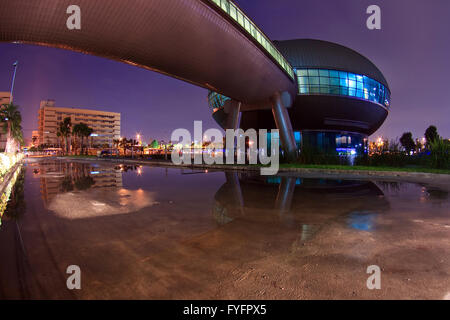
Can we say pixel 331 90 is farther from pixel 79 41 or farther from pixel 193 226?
pixel 193 226

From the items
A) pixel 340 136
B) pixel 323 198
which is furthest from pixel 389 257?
pixel 340 136

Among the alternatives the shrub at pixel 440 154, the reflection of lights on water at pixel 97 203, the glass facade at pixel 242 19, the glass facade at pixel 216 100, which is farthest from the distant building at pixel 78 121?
the shrub at pixel 440 154

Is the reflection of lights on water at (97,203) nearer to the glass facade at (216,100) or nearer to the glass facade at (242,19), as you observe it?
the glass facade at (242,19)

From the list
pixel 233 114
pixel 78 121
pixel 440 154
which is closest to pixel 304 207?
pixel 440 154

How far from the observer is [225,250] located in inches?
155

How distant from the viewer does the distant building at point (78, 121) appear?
14025cm

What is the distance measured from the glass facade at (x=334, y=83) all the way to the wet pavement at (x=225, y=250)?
103 feet

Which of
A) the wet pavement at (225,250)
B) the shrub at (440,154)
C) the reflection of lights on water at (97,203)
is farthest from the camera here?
the shrub at (440,154)

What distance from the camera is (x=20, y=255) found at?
367 centimetres

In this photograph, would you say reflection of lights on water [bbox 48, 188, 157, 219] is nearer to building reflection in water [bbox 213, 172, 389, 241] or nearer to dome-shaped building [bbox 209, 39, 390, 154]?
building reflection in water [bbox 213, 172, 389, 241]

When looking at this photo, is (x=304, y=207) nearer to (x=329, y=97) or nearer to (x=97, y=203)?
(x=97, y=203)

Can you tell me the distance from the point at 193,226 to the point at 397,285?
12.0 feet

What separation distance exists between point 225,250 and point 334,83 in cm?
3886

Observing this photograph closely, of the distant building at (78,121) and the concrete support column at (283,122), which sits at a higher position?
the distant building at (78,121)
